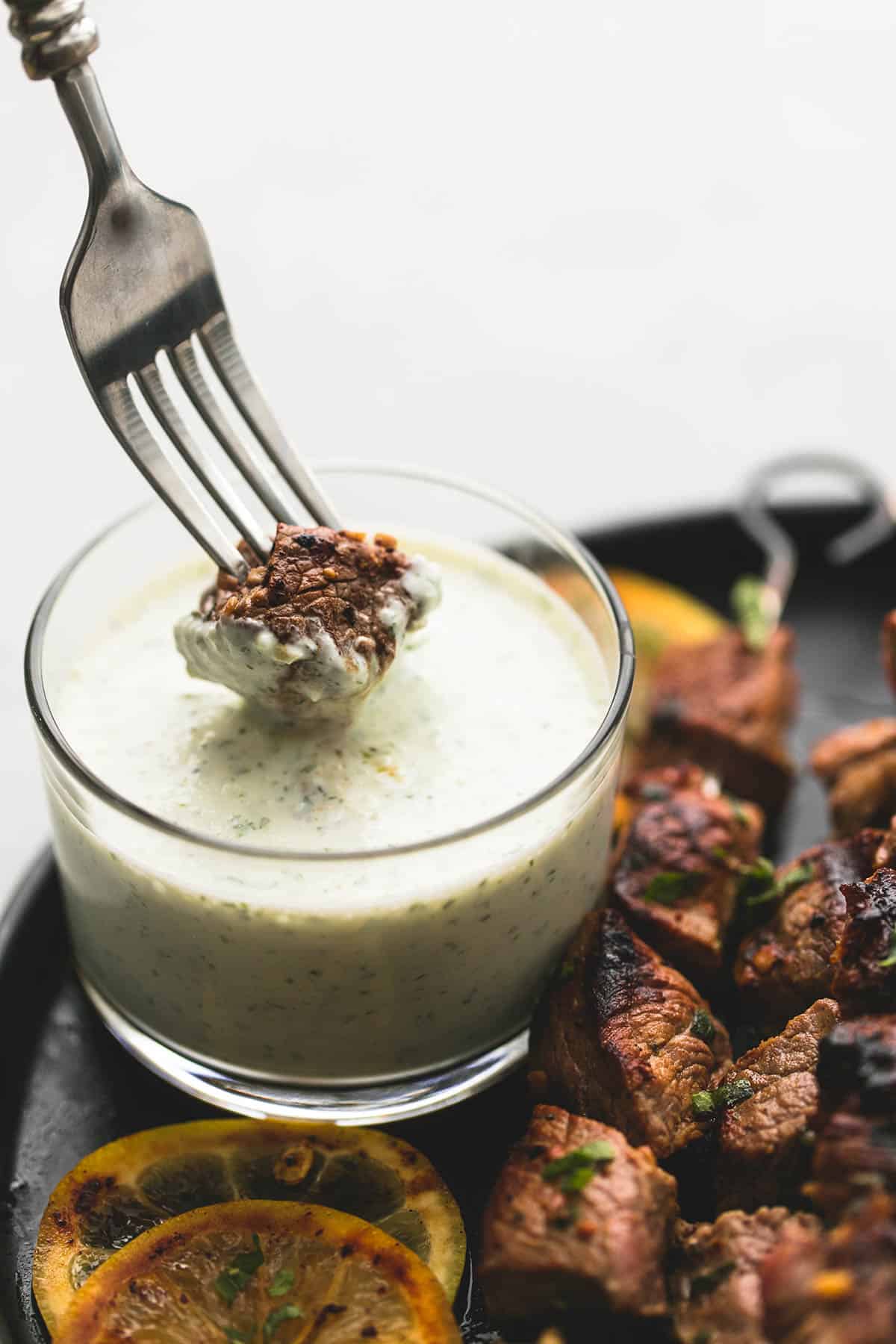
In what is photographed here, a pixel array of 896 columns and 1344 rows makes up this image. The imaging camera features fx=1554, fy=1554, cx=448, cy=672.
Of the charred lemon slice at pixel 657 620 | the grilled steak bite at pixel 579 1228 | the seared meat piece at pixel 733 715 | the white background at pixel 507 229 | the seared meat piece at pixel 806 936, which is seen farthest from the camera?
the white background at pixel 507 229

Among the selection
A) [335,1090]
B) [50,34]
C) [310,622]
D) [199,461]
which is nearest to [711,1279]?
[335,1090]

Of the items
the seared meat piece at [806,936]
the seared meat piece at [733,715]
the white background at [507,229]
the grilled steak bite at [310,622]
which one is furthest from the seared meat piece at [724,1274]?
the white background at [507,229]

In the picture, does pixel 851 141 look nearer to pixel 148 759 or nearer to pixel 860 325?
pixel 860 325

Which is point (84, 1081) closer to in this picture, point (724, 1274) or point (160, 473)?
point (160, 473)

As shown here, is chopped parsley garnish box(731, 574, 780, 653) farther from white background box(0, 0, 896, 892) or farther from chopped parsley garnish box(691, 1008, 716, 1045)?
white background box(0, 0, 896, 892)

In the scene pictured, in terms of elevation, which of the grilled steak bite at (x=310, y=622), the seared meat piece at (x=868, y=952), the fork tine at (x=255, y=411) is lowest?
the seared meat piece at (x=868, y=952)

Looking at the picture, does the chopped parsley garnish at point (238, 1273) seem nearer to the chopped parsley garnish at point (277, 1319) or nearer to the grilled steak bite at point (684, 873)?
the chopped parsley garnish at point (277, 1319)

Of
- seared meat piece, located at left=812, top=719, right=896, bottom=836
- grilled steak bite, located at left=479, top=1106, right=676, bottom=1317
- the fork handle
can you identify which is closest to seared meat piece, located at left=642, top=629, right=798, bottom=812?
seared meat piece, located at left=812, top=719, right=896, bottom=836
